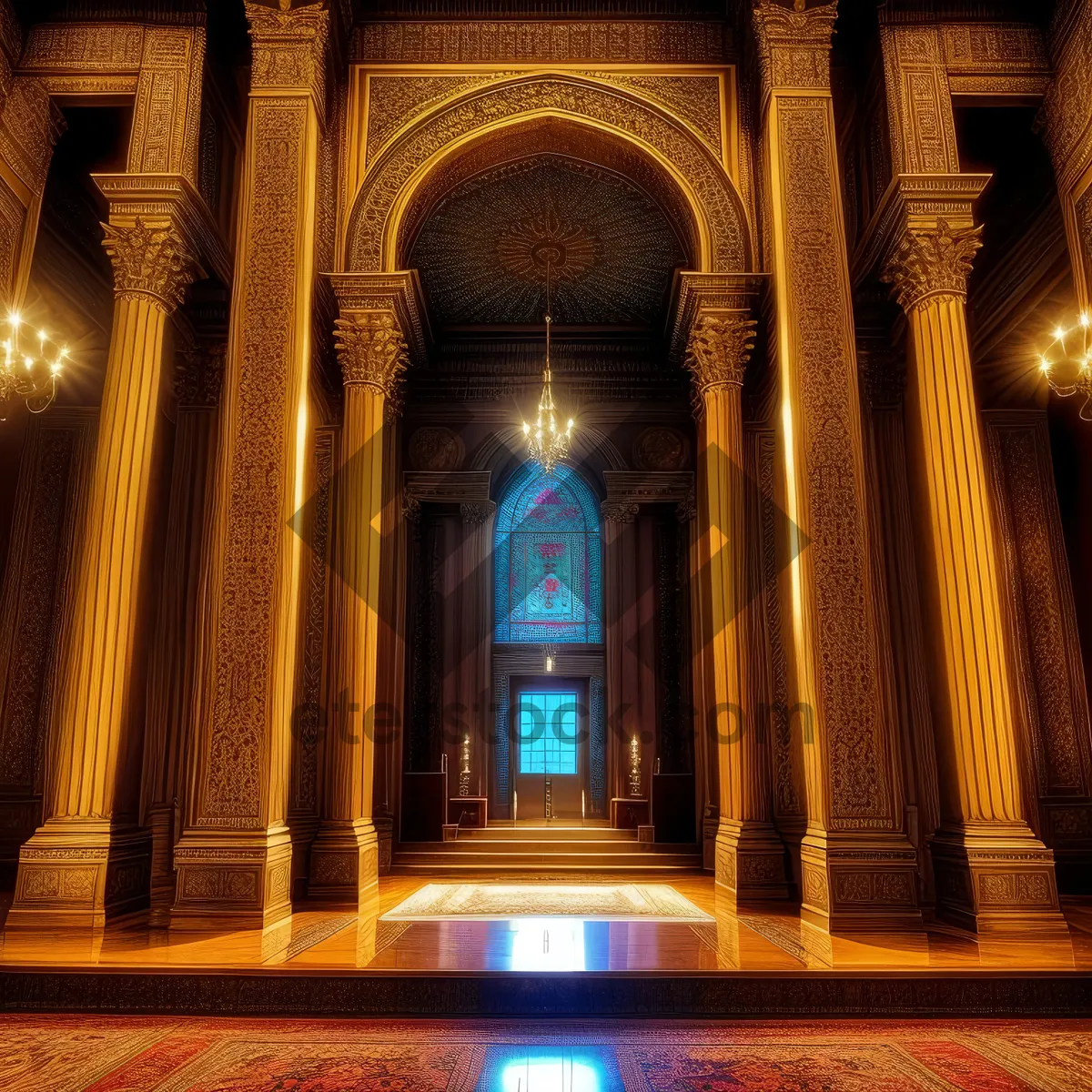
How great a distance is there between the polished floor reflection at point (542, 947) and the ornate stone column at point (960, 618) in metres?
0.32

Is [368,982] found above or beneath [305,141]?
beneath

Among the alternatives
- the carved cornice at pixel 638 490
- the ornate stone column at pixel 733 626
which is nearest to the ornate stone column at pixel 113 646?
the ornate stone column at pixel 733 626

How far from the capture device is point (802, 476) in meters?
6.33

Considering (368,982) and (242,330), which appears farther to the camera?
(242,330)

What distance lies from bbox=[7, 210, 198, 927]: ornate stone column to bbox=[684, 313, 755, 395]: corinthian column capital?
13.4 ft

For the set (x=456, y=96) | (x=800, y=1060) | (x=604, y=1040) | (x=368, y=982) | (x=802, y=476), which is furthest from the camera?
(x=456, y=96)

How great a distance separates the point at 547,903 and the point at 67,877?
3.28m

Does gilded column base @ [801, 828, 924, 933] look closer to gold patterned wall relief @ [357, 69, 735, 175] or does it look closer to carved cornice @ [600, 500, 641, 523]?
gold patterned wall relief @ [357, 69, 735, 175]

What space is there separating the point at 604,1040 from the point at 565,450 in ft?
22.6

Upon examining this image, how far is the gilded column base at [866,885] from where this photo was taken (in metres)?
5.55

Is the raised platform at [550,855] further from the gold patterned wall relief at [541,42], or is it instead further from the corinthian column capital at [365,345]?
the gold patterned wall relief at [541,42]

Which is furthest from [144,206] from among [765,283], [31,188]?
[765,283]

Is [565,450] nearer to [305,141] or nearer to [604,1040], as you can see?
[305,141]

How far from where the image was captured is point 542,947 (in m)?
4.96
